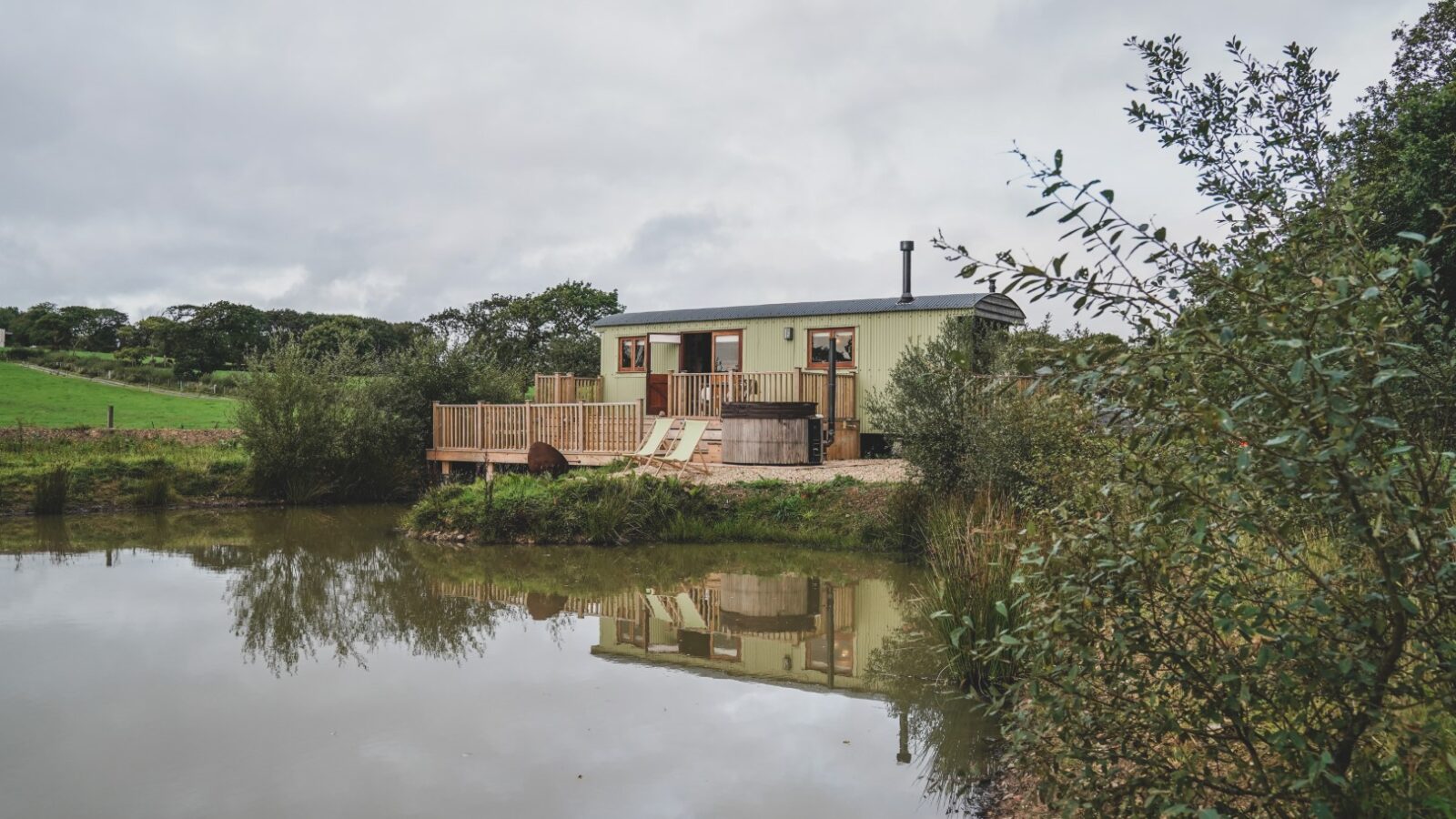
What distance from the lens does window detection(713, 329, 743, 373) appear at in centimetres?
1908

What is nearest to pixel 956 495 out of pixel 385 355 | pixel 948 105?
pixel 948 105

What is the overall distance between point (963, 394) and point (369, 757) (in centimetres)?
703

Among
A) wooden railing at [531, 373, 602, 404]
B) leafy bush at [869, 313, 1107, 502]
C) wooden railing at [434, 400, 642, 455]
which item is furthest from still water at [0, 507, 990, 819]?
wooden railing at [531, 373, 602, 404]

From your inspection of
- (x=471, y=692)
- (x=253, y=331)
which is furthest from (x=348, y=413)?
(x=253, y=331)

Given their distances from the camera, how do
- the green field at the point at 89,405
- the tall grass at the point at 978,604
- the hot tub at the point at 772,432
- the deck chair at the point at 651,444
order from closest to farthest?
1. the tall grass at the point at 978,604
2. the deck chair at the point at 651,444
3. the hot tub at the point at 772,432
4. the green field at the point at 89,405

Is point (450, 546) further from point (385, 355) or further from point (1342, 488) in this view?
point (1342, 488)

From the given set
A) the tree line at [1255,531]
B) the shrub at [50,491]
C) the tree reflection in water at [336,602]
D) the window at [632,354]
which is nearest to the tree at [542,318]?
the window at [632,354]

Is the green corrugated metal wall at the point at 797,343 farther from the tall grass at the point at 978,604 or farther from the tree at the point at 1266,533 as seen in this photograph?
the tree at the point at 1266,533

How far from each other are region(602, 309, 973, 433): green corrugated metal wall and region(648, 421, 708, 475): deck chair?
2.98 metres

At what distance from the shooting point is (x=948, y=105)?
1052 cm

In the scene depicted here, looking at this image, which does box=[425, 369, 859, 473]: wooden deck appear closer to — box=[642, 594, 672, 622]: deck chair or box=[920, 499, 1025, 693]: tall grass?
box=[642, 594, 672, 622]: deck chair

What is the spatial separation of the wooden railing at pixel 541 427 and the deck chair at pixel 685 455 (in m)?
1.26

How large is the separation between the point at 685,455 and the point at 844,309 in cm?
521

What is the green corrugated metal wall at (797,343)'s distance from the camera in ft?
55.2
